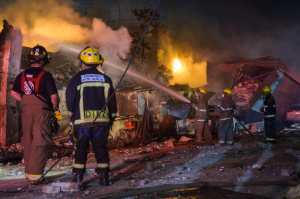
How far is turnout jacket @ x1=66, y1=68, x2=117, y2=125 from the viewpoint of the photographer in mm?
5668

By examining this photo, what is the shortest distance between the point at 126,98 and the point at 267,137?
4719 mm

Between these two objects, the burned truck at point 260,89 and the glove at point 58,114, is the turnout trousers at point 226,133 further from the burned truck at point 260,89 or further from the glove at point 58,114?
the glove at point 58,114

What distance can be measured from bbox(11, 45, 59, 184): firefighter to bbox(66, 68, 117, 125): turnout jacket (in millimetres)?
558

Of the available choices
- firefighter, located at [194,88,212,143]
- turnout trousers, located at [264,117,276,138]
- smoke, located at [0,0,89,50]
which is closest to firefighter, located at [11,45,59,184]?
firefighter, located at [194,88,212,143]

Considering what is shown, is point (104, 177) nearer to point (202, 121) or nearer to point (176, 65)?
point (202, 121)

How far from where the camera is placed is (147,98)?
1290cm

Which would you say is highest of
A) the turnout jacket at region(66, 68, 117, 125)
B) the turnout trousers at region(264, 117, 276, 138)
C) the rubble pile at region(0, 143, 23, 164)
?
the turnout jacket at region(66, 68, 117, 125)

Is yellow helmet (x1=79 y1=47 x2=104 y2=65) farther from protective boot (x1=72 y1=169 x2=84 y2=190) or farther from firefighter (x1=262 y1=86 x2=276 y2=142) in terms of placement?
firefighter (x1=262 y1=86 x2=276 y2=142)

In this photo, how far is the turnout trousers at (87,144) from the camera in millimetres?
5617

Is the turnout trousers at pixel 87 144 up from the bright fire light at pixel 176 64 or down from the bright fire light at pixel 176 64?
down

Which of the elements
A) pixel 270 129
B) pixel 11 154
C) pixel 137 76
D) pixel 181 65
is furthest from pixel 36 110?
pixel 181 65

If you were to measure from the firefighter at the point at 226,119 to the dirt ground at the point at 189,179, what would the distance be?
2647mm

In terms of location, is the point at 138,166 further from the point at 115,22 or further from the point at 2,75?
the point at 115,22

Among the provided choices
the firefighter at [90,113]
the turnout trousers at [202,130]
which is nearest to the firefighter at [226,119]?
the turnout trousers at [202,130]
